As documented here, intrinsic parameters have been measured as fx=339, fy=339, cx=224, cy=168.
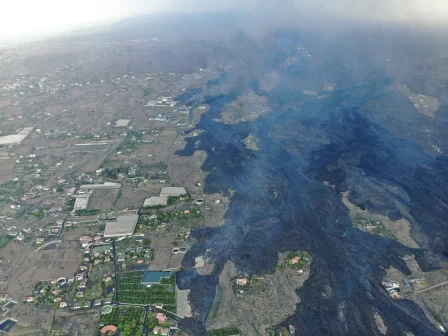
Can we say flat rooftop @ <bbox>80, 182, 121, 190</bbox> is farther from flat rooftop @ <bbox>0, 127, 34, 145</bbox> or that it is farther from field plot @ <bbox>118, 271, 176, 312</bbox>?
flat rooftop @ <bbox>0, 127, 34, 145</bbox>

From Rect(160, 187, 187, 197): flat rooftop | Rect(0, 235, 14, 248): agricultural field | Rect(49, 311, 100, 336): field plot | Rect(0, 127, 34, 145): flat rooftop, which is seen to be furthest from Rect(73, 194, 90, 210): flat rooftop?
Rect(0, 127, 34, 145): flat rooftop

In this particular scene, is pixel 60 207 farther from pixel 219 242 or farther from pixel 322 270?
pixel 322 270

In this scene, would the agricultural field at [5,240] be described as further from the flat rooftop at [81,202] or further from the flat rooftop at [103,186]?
the flat rooftop at [103,186]

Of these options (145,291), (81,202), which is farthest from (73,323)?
(81,202)

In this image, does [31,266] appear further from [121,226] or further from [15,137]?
[15,137]

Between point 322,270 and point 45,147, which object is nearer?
point 322,270

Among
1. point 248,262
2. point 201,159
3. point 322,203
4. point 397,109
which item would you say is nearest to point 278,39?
point 397,109
